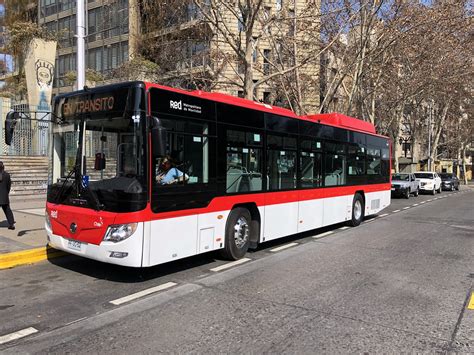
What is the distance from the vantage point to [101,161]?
243 inches

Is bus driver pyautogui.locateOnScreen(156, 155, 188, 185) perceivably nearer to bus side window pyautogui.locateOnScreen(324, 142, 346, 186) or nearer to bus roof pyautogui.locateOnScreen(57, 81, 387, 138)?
bus roof pyautogui.locateOnScreen(57, 81, 387, 138)

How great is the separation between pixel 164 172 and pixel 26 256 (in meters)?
3.28

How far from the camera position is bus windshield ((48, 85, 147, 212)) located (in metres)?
5.79

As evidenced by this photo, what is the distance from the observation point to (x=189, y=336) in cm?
438

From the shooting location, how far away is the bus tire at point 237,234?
24.8 ft

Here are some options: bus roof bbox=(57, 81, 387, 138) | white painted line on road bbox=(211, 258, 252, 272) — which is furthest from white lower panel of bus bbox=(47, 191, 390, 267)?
bus roof bbox=(57, 81, 387, 138)

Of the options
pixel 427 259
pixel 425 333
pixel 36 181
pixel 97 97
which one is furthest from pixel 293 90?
pixel 425 333

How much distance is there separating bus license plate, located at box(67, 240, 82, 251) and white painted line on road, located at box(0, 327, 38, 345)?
1.83 m

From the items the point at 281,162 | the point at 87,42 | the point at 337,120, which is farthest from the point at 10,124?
the point at 87,42

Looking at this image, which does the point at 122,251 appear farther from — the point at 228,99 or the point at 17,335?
the point at 228,99

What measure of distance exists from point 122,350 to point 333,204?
818cm

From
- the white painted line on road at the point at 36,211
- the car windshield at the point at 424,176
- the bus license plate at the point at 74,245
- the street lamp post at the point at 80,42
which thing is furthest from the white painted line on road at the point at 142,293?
the car windshield at the point at 424,176

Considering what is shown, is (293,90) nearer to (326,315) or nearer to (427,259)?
(427,259)

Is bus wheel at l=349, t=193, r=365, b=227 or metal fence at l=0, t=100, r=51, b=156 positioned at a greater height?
metal fence at l=0, t=100, r=51, b=156
